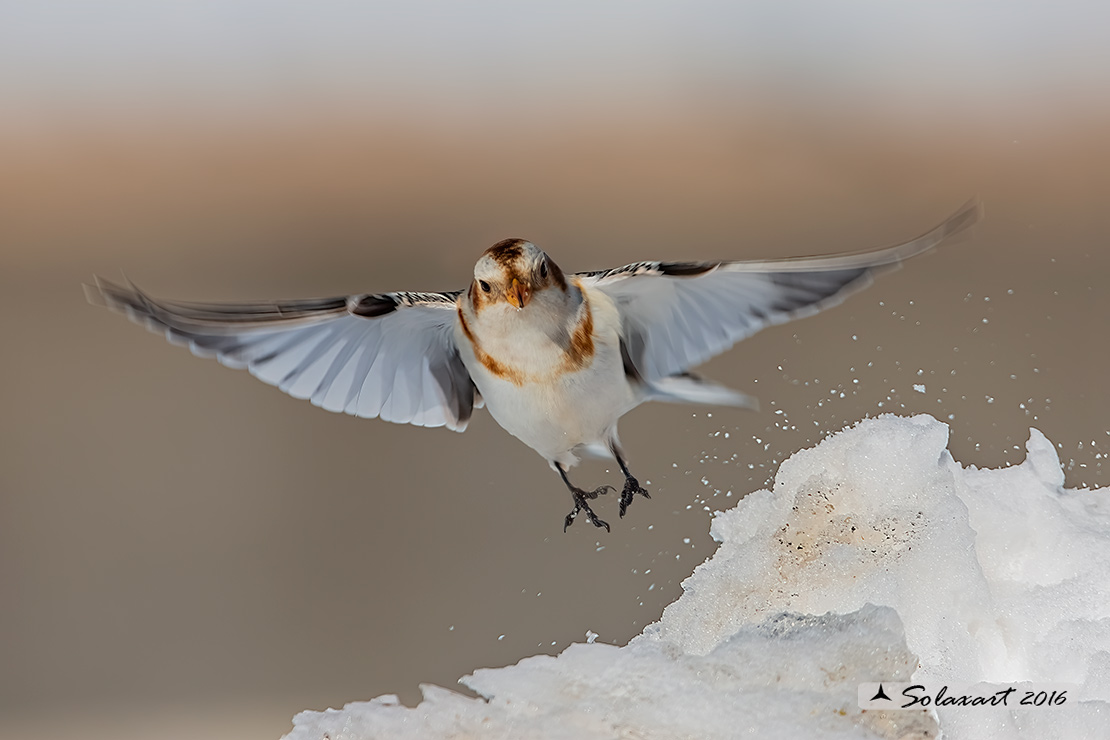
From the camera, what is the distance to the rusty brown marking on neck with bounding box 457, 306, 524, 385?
55cm

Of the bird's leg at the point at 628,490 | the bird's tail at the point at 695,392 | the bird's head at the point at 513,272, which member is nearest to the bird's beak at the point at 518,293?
the bird's head at the point at 513,272

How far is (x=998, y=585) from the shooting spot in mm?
596

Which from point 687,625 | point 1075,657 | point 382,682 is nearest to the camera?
point 1075,657

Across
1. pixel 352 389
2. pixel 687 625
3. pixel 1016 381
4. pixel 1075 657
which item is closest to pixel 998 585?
pixel 1075 657

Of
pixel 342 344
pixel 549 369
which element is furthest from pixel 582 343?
pixel 342 344

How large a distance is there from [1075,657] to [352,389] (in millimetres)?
452

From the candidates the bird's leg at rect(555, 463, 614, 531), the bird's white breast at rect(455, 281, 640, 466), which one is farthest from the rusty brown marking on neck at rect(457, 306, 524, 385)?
the bird's leg at rect(555, 463, 614, 531)

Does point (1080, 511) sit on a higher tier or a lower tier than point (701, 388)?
lower

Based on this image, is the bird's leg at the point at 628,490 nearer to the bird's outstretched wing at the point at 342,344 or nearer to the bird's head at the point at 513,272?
the bird's outstretched wing at the point at 342,344

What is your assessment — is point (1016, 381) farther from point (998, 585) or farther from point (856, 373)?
point (998, 585)

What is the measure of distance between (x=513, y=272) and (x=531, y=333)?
5cm

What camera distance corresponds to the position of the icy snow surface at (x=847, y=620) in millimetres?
538

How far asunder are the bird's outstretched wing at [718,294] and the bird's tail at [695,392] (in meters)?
0.01

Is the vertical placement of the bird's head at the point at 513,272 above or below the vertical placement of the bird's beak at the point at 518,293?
above
